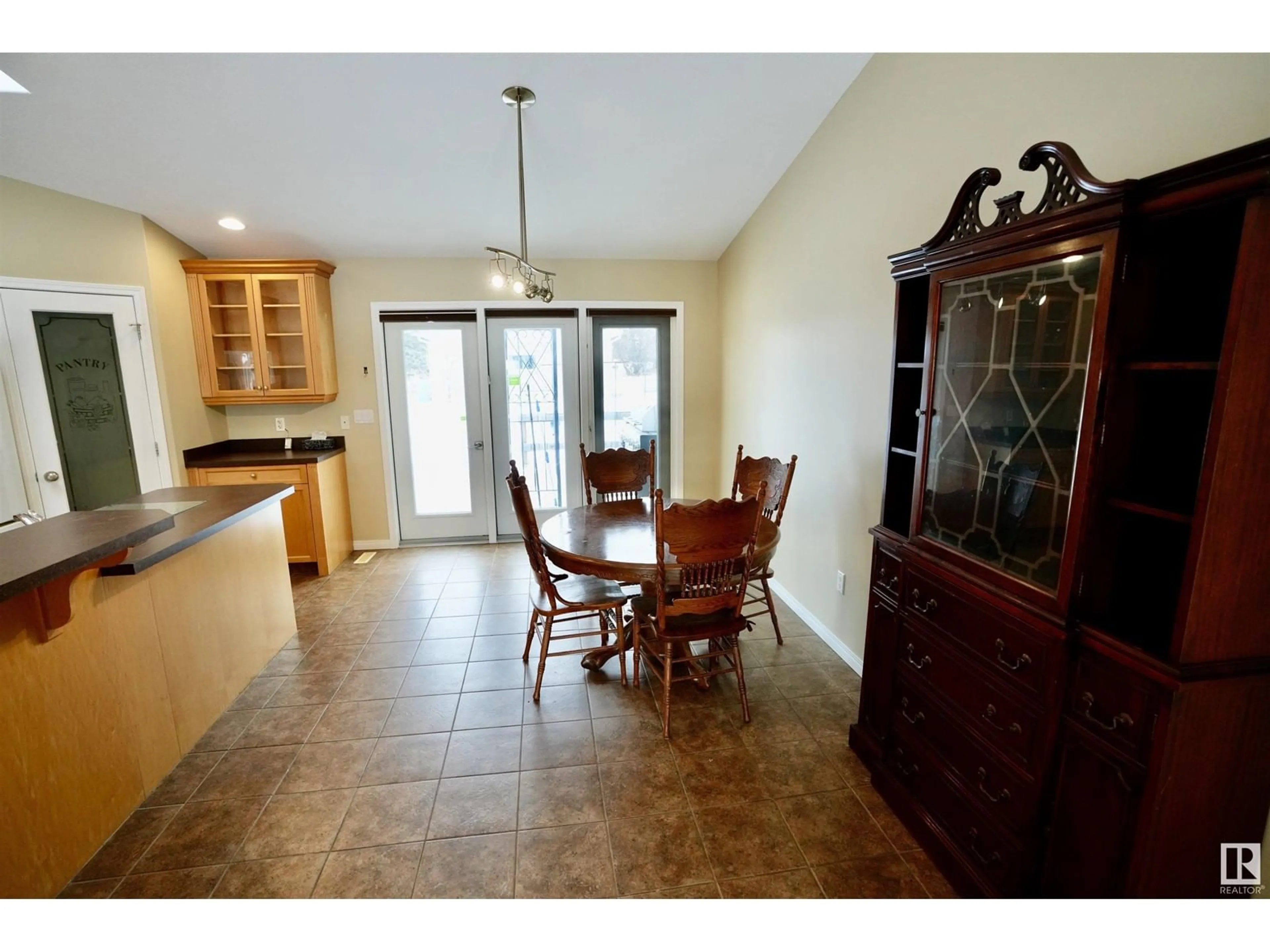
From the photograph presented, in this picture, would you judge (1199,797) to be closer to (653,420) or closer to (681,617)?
(681,617)

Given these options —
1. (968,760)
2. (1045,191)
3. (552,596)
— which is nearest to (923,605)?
(968,760)

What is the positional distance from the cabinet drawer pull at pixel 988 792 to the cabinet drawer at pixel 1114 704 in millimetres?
323

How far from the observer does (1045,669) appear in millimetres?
1212

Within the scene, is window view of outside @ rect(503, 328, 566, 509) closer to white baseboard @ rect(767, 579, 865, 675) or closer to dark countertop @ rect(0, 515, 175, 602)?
white baseboard @ rect(767, 579, 865, 675)

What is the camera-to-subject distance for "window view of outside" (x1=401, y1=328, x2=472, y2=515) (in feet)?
14.4

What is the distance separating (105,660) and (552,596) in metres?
1.55

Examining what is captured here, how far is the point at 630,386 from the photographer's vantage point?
15.3ft

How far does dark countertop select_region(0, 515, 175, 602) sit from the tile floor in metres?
0.98

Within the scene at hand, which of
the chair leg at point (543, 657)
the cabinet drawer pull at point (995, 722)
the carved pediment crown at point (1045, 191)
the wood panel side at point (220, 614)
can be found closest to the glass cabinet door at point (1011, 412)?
the carved pediment crown at point (1045, 191)

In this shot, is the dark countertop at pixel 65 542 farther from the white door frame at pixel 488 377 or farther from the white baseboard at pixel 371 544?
the white baseboard at pixel 371 544

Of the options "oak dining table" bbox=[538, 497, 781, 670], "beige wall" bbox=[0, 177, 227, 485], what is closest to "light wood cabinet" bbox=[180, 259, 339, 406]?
"beige wall" bbox=[0, 177, 227, 485]

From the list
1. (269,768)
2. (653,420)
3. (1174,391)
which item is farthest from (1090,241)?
(653,420)
